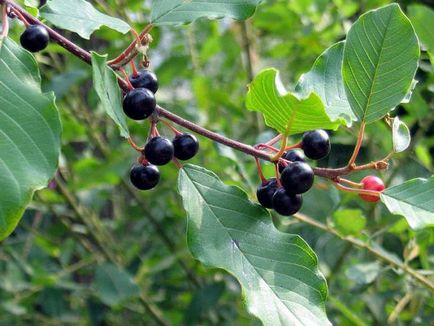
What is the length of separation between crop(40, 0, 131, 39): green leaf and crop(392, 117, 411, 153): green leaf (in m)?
0.44

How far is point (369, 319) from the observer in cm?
225

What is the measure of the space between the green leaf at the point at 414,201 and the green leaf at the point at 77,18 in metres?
0.49

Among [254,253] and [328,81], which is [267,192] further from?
[328,81]

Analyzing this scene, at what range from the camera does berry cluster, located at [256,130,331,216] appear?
1011mm

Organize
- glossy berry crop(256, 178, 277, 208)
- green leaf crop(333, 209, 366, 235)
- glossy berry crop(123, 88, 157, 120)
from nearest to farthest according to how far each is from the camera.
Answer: glossy berry crop(123, 88, 157, 120) → glossy berry crop(256, 178, 277, 208) → green leaf crop(333, 209, 366, 235)

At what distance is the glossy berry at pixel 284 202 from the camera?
1.04 meters

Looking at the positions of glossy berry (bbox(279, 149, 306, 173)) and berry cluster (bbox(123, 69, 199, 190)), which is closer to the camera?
berry cluster (bbox(123, 69, 199, 190))

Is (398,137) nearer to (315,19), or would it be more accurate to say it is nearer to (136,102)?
(136,102)

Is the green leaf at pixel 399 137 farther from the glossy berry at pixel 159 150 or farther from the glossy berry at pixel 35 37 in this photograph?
the glossy berry at pixel 35 37

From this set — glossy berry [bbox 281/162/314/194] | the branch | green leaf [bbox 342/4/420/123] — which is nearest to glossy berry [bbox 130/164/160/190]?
the branch

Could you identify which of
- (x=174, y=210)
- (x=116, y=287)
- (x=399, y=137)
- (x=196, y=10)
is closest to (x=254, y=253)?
(x=399, y=137)

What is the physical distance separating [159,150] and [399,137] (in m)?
0.38

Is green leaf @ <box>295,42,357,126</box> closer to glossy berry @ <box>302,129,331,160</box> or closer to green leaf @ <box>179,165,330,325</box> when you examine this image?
glossy berry @ <box>302,129,331,160</box>

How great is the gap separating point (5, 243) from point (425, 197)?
1.95 metres
